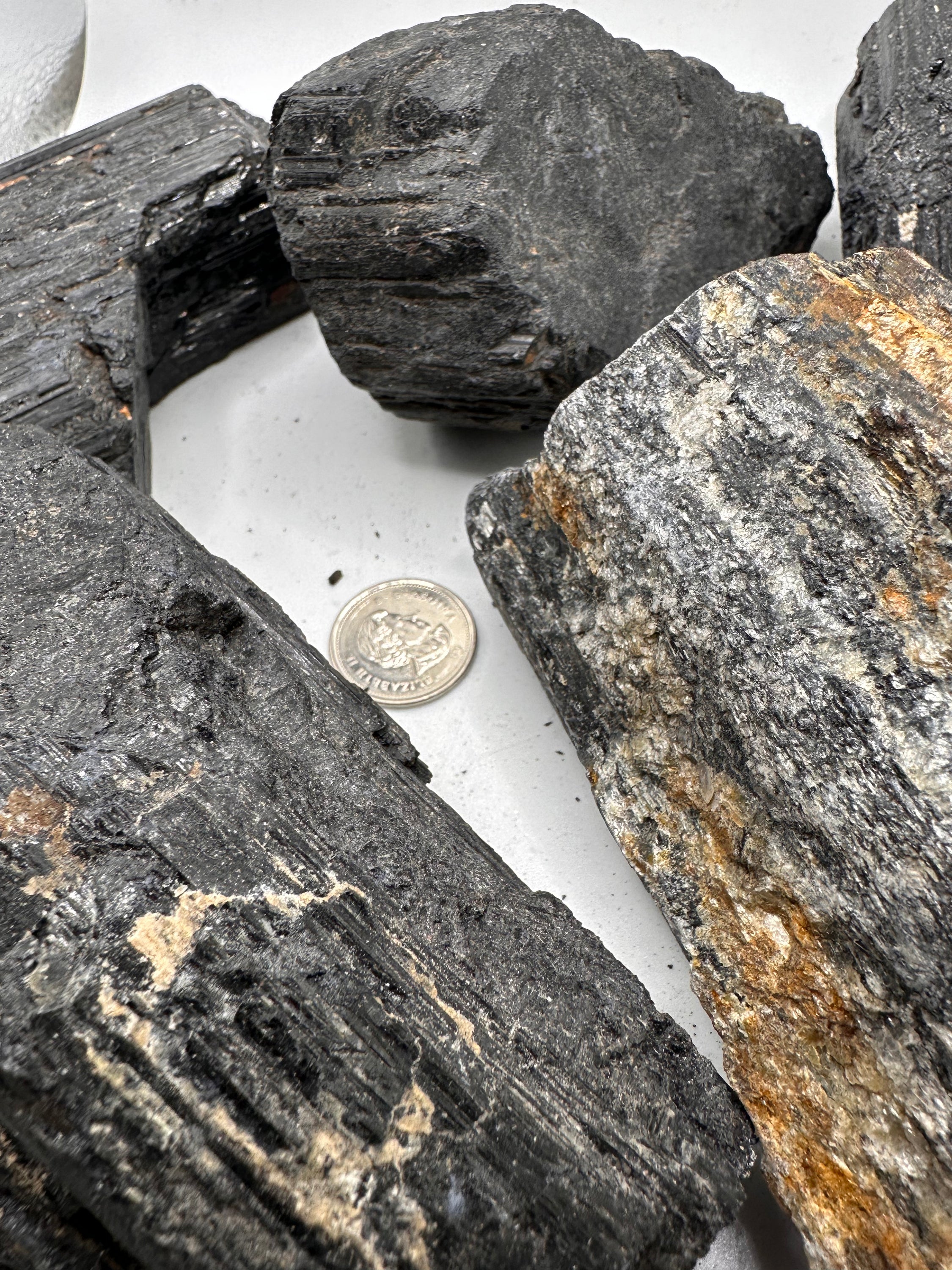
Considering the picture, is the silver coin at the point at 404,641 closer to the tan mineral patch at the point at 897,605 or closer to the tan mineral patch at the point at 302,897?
the tan mineral patch at the point at 302,897

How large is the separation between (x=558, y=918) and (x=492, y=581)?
A: 34.8 inches

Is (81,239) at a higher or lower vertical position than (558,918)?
higher

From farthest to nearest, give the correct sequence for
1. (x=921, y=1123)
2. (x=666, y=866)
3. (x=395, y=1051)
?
(x=666, y=866)
(x=921, y=1123)
(x=395, y=1051)

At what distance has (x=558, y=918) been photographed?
1970 mm

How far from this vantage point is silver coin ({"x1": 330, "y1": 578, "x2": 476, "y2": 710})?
278cm

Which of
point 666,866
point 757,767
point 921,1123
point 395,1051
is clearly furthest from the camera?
point 666,866

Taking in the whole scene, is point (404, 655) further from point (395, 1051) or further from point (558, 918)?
point (395, 1051)

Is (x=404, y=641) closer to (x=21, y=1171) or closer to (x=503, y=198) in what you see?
(x=503, y=198)

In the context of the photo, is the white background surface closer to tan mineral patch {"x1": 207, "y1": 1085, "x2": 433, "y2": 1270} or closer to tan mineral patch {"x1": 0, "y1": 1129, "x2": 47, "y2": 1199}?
tan mineral patch {"x1": 207, "y1": 1085, "x2": 433, "y2": 1270}

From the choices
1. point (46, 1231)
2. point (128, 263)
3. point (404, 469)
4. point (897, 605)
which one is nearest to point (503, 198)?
point (404, 469)

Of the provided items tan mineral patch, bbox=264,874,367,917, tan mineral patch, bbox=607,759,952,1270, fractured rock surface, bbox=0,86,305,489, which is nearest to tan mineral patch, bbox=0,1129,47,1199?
tan mineral patch, bbox=264,874,367,917

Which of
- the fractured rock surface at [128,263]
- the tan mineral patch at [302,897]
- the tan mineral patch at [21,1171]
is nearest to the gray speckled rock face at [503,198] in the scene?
the fractured rock surface at [128,263]

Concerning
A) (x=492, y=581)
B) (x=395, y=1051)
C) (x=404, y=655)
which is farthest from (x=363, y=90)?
(x=395, y=1051)

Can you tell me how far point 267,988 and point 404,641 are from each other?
54.3 inches
